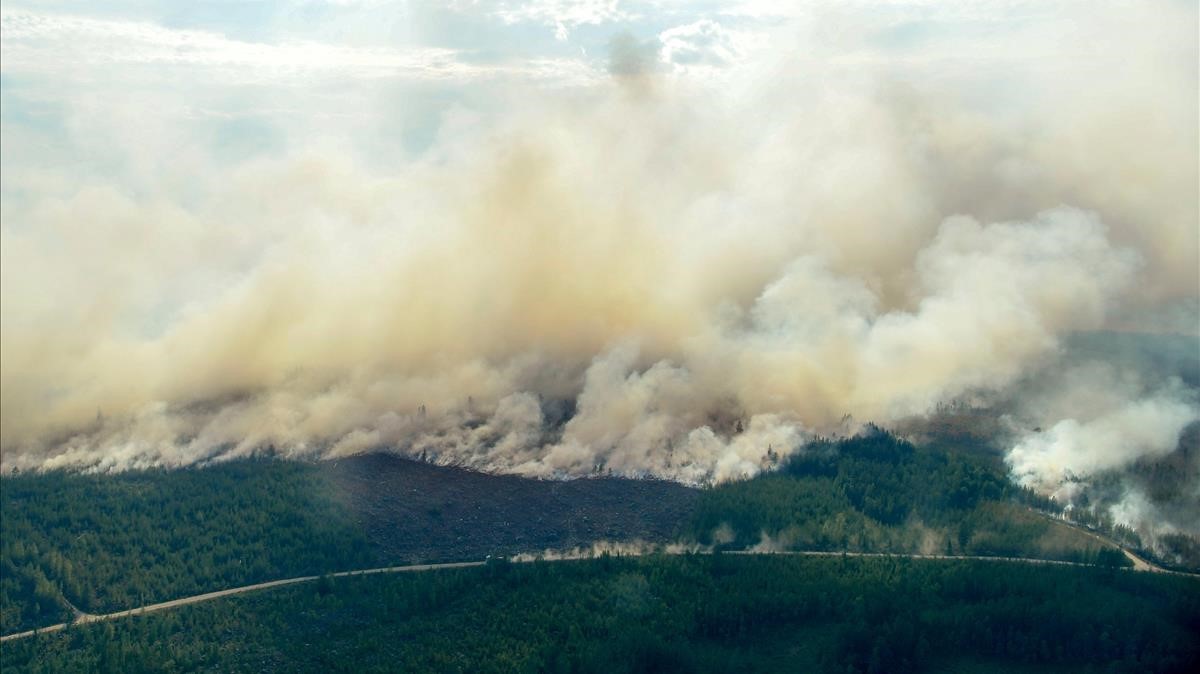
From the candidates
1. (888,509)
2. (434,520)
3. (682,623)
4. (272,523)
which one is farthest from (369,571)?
(888,509)

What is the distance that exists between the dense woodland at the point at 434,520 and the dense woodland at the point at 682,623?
2818 millimetres

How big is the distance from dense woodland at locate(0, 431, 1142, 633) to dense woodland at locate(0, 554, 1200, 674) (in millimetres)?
2818

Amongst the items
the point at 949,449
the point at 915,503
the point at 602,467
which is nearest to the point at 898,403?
the point at 949,449

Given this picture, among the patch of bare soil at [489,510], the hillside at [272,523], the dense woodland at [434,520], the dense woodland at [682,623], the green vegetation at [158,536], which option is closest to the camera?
the dense woodland at [682,623]

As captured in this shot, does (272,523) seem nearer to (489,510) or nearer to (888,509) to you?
(489,510)

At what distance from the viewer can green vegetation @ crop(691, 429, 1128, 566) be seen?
2238 inches

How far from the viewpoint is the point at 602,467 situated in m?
65.9

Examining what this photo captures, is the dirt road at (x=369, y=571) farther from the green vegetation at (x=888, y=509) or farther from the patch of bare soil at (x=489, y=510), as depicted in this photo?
the patch of bare soil at (x=489, y=510)

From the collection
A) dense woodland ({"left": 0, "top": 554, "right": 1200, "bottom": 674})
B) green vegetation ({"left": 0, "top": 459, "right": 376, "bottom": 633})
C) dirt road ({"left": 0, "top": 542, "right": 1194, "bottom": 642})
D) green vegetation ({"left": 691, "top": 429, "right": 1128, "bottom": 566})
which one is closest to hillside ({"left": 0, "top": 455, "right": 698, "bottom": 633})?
green vegetation ({"left": 0, "top": 459, "right": 376, "bottom": 633})

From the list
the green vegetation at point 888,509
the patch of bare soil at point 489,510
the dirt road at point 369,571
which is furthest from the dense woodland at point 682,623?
the patch of bare soil at point 489,510

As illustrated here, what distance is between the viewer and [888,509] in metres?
59.8

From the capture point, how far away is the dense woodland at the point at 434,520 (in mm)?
57969

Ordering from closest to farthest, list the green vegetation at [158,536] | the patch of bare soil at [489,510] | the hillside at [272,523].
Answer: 1. the green vegetation at [158,536]
2. the hillside at [272,523]
3. the patch of bare soil at [489,510]

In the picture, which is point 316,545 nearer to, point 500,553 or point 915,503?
point 500,553
